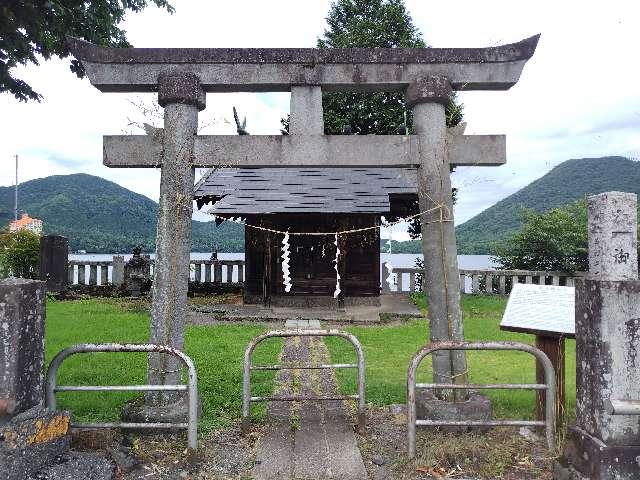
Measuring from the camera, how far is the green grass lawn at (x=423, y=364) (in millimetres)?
6047

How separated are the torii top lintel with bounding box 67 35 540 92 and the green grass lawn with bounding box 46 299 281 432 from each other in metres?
3.75

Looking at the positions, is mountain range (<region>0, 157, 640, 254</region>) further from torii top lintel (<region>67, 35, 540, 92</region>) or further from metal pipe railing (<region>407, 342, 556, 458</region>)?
metal pipe railing (<region>407, 342, 556, 458</region>)

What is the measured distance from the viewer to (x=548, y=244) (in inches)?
714

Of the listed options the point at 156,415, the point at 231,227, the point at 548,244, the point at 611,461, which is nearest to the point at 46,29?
the point at 156,415

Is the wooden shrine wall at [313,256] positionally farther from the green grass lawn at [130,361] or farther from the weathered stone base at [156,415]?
the weathered stone base at [156,415]

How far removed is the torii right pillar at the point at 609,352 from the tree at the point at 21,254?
17946mm

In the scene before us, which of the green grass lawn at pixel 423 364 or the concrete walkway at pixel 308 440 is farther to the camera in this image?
the green grass lawn at pixel 423 364

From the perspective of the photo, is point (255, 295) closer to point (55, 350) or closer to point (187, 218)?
point (55, 350)

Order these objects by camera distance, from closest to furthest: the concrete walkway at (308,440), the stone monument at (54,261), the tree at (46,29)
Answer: the concrete walkway at (308,440)
the tree at (46,29)
the stone monument at (54,261)

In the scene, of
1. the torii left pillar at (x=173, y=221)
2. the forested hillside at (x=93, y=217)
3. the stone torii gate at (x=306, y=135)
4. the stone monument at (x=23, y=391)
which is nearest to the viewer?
the stone monument at (x=23, y=391)

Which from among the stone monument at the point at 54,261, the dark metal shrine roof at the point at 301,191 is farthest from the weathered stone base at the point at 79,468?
the stone monument at the point at 54,261

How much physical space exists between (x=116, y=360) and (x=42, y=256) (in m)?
9.07

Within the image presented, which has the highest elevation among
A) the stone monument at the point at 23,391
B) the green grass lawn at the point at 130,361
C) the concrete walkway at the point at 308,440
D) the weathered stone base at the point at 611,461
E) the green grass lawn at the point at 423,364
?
the stone monument at the point at 23,391

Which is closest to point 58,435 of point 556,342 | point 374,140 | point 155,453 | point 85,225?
point 155,453
